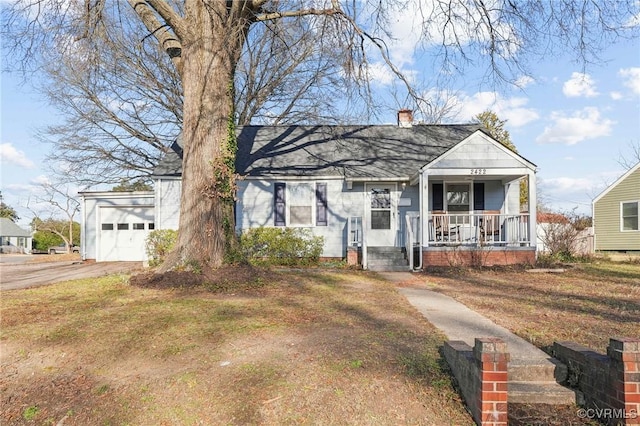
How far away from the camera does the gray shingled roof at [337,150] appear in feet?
48.9

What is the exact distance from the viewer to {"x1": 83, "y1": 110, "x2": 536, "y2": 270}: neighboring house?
1282 centimetres

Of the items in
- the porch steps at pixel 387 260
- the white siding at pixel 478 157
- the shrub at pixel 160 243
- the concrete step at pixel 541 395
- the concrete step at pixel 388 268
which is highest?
the white siding at pixel 478 157

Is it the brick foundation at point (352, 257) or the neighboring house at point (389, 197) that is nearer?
the neighboring house at point (389, 197)

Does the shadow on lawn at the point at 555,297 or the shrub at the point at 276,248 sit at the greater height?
the shrub at the point at 276,248

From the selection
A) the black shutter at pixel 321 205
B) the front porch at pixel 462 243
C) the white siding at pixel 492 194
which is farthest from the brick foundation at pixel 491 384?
the white siding at pixel 492 194

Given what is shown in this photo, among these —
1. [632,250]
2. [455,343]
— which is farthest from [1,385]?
[632,250]

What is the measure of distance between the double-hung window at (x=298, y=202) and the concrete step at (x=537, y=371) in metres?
10.9

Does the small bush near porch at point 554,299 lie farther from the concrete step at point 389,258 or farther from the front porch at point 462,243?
the concrete step at point 389,258

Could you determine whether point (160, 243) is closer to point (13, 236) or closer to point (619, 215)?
point (619, 215)

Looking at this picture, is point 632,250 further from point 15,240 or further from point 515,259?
point 15,240

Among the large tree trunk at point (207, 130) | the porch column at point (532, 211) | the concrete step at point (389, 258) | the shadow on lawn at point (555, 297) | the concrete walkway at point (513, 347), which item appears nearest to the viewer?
the concrete walkway at point (513, 347)

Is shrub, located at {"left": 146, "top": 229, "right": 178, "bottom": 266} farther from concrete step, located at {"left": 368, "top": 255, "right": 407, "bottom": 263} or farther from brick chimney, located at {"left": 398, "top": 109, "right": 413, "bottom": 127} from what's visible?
brick chimney, located at {"left": 398, "top": 109, "right": 413, "bottom": 127}

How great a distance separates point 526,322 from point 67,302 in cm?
722

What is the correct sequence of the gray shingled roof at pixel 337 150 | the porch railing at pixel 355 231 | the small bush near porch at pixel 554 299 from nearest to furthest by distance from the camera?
1. the small bush near porch at pixel 554 299
2. the porch railing at pixel 355 231
3. the gray shingled roof at pixel 337 150
